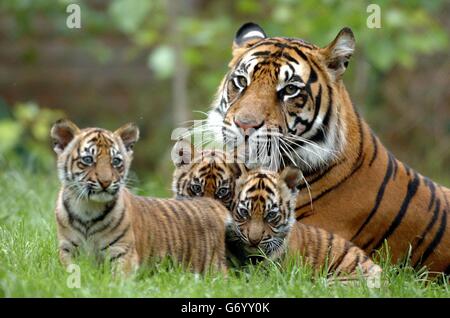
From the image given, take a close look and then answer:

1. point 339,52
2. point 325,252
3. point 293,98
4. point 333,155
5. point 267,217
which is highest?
point 339,52

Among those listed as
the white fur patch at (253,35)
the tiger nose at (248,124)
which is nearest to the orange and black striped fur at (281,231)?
the tiger nose at (248,124)

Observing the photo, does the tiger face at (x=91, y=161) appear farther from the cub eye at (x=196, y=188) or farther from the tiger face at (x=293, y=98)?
the tiger face at (x=293, y=98)

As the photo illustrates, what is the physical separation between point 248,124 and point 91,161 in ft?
3.93

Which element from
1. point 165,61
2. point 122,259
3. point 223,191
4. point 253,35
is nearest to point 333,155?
point 223,191

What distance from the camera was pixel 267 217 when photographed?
543 cm

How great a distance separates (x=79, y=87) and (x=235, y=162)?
396 inches

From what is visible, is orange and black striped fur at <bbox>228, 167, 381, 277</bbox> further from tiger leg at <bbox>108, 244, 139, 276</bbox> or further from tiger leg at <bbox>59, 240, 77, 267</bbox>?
tiger leg at <bbox>59, 240, 77, 267</bbox>

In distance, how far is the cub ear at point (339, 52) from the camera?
6.00 meters

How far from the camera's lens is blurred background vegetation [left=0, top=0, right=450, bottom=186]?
1275 cm

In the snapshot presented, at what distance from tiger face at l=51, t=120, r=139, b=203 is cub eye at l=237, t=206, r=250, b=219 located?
792mm

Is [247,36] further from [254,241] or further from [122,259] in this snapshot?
[122,259]

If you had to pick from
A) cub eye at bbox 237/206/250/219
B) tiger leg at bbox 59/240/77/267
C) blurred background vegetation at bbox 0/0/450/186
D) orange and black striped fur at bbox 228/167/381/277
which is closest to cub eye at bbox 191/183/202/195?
orange and black striped fur at bbox 228/167/381/277

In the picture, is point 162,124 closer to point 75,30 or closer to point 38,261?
point 75,30

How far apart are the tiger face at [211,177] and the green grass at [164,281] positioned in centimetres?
54
